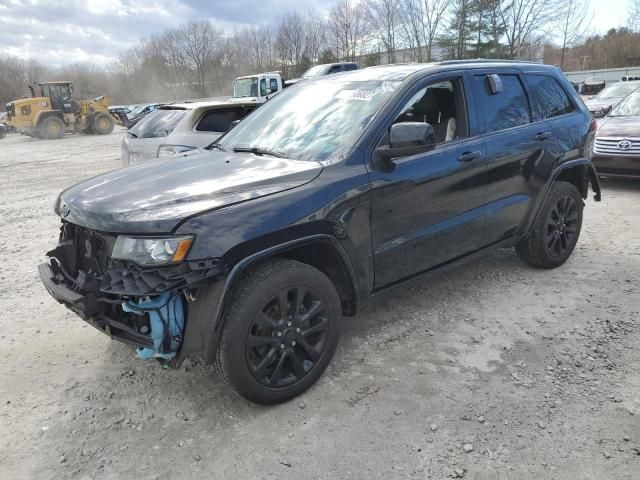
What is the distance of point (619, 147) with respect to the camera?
764cm

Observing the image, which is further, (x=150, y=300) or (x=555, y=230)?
(x=555, y=230)

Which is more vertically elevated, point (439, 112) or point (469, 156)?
point (439, 112)

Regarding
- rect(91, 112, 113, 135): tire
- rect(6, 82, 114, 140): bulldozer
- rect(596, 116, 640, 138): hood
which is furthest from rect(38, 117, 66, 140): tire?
rect(596, 116, 640, 138): hood

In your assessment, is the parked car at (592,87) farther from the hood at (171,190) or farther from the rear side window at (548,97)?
the hood at (171,190)

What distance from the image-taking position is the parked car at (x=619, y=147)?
750 cm

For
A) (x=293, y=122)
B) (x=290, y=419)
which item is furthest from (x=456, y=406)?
(x=293, y=122)

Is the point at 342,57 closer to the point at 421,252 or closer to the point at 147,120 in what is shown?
the point at 147,120

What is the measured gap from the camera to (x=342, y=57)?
57.7 metres

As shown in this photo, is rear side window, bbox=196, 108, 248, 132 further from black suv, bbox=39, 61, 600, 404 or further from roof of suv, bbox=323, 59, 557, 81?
roof of suv, bbox=323, 59, 557, 81

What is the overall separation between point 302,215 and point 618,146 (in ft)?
23.0

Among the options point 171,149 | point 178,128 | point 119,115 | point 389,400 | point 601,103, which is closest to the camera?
point 389,400

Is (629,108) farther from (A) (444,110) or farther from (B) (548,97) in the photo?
(A) (444,110)

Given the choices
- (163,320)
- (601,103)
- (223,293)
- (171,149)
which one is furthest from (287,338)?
(601,103)

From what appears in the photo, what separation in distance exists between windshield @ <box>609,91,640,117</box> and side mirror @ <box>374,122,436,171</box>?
24.1 ft
